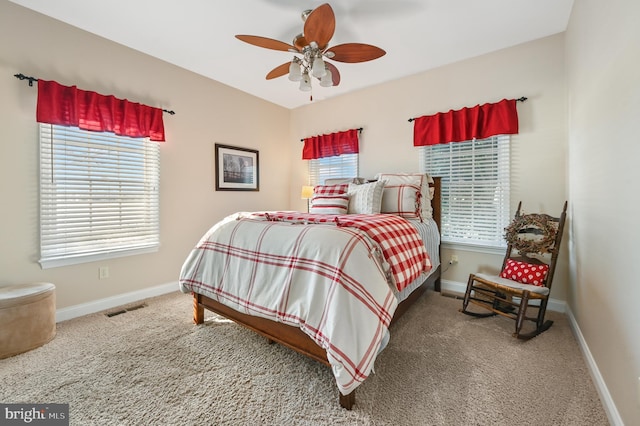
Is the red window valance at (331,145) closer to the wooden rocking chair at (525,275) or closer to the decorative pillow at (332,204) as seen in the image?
the decorative pillow at (332,204)

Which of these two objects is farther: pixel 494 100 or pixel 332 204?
pixel 332 204

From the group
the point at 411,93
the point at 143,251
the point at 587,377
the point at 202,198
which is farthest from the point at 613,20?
the point at 143,251

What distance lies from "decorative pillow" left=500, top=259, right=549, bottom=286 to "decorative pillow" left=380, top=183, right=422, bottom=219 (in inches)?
35.0

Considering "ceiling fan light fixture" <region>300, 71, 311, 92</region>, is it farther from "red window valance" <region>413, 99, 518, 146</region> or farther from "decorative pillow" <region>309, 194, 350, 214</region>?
"red window valance" <region>413, 99, 518, 146</region>

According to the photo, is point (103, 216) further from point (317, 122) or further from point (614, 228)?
point (614, 228)

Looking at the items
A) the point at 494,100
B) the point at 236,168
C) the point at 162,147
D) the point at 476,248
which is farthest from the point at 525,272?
the point at 162,147

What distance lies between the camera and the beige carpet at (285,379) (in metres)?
1.34

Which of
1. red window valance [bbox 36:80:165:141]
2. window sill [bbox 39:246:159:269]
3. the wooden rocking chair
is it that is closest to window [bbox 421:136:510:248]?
the wooden rocking chair

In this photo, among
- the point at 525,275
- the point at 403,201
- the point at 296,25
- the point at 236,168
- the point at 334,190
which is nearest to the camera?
the point at 525,275

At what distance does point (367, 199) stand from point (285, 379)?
6.07 ft

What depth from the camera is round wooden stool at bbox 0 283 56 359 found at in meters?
1.83

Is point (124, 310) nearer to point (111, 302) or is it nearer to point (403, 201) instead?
point (111, 302)

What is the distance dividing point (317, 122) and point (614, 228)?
3.67m

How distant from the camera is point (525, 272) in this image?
234cm
